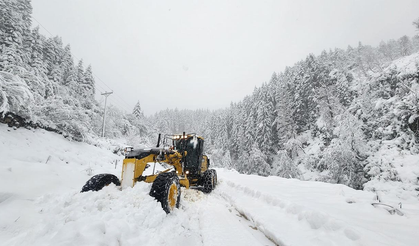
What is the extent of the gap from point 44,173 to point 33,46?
26480 millimetres

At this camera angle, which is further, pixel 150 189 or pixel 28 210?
pixel 150 189

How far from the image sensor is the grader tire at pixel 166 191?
3.66m

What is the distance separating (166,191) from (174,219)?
0.55 m

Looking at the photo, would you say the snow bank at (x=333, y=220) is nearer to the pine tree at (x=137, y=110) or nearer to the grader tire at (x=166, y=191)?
the grader tire at (x=166, y=191)

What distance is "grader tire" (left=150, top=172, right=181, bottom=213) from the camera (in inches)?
144

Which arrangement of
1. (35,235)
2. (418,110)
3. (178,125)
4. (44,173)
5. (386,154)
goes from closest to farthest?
(35,235) < (44,173) < (418,110) < (386,154) < (178,125)

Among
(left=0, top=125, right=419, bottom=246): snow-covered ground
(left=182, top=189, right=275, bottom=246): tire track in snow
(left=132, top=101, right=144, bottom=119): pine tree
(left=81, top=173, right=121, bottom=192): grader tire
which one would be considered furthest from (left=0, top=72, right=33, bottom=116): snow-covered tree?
(left=132, top=101, right=144, bottom=119): pine tree

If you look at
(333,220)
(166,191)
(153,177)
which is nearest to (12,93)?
(153,177)

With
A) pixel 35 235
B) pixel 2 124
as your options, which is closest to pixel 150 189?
pixel 35 235

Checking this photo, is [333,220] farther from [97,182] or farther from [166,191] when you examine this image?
[97,182]

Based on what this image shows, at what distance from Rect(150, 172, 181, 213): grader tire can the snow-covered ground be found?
0.17m

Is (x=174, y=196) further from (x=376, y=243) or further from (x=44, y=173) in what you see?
(x=44, y=173)

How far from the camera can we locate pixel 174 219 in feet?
11.9

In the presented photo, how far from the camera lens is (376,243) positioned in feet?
8.28
